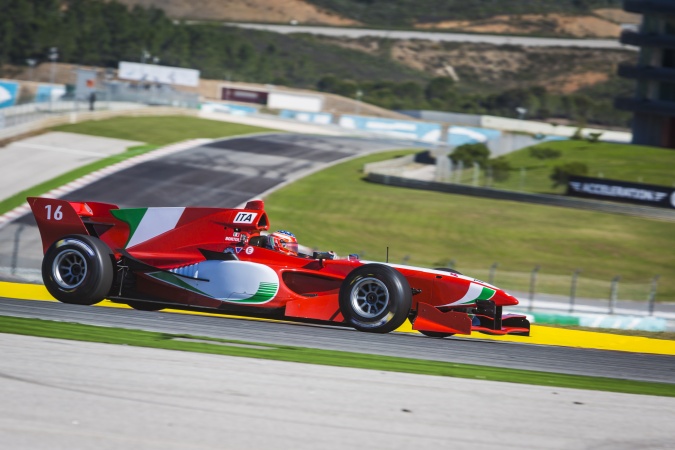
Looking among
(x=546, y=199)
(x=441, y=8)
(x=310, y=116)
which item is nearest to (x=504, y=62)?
(x=441, y=8)

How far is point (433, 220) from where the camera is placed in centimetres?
3688

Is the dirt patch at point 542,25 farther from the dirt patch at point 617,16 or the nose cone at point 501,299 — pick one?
the nose cone at point 501,299

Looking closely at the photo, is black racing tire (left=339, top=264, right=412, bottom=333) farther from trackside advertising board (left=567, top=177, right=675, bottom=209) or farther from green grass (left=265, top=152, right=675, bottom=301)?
trackside advertising board (left=567, top=177, right=675, bottom=209)

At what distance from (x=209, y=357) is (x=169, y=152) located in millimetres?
39964

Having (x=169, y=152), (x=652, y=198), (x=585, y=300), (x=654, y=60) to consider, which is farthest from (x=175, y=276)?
(x=654, y=60)

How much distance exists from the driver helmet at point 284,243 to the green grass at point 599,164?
32.2 m

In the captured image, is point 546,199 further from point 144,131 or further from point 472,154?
point 144,131

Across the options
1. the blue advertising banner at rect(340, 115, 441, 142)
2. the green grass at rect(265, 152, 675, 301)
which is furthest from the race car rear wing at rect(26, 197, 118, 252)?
the blue advertising banner at rect(340, 115, 441, 142)

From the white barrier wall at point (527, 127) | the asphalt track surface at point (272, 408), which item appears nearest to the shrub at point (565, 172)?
the asphalt track surface at point (272, 408)

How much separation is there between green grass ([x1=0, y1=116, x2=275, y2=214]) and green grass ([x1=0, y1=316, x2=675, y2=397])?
1131 inches

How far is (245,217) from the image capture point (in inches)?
435

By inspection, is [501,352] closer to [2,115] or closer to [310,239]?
[310,239]

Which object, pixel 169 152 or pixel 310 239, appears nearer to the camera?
pixel 310 239

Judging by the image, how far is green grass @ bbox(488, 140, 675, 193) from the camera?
4506 cm
